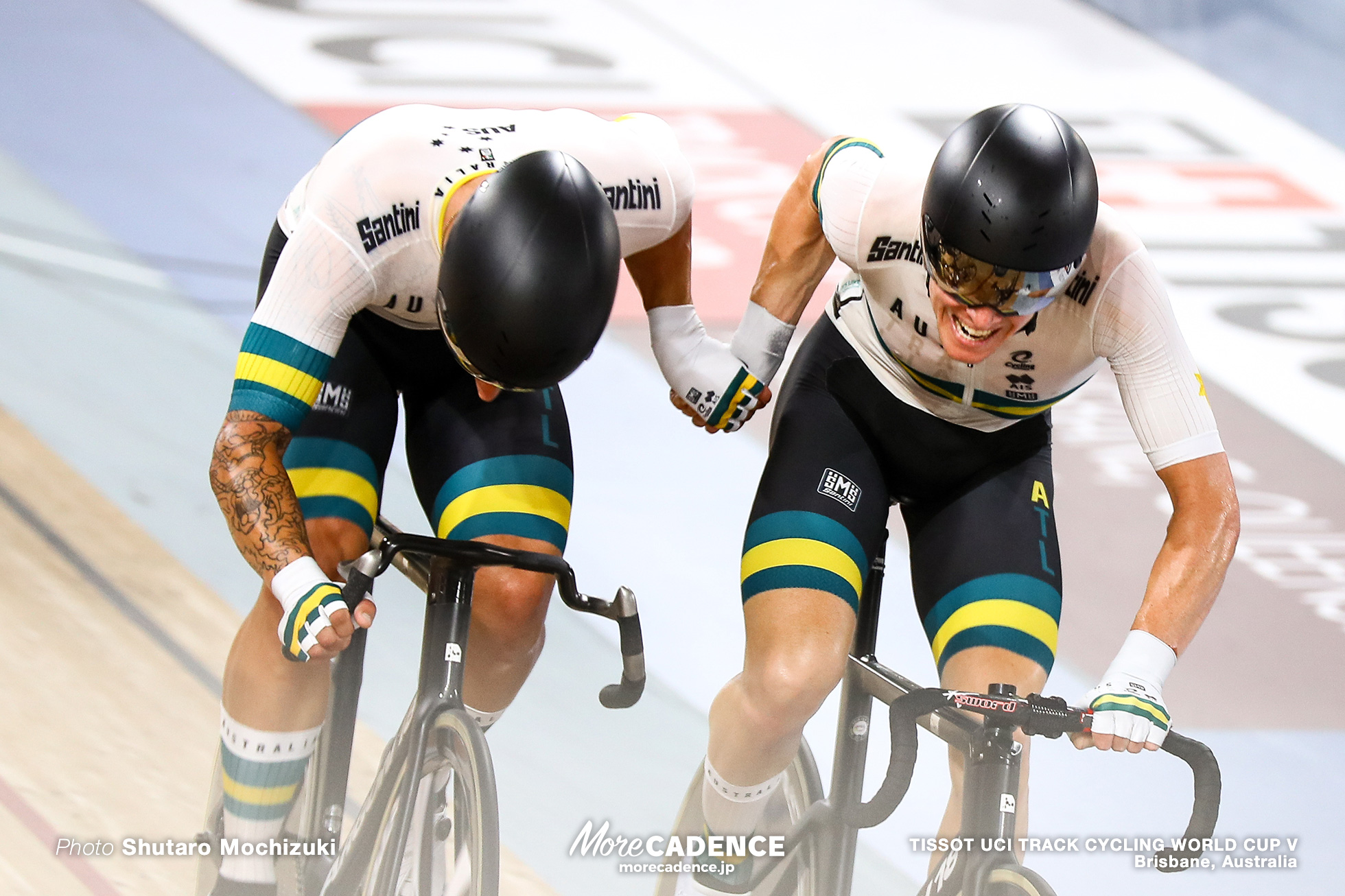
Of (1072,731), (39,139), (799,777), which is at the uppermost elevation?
(39,139)

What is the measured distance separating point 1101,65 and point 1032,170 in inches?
282

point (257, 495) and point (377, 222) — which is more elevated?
point (377, 222)

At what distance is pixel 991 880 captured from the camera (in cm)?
224

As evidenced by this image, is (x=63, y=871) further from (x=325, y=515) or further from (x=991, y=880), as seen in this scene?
(x=991, y=880)

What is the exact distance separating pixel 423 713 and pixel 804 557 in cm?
67

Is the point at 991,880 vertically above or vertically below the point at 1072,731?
below

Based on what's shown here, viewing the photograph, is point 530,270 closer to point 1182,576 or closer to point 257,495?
point 257,495

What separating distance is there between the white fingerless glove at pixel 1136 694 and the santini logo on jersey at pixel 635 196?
3.66 ft

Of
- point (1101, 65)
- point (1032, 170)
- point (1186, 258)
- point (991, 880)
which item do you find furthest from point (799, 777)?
point (1101, 65)

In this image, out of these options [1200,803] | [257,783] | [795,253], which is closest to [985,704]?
[1200,803]

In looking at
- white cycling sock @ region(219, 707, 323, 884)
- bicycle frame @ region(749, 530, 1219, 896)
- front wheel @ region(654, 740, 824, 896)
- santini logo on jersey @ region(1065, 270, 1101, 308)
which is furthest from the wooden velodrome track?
santini logo on jersey @ region(1065, 270, 1101, 308)

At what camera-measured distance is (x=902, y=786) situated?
7.03ft

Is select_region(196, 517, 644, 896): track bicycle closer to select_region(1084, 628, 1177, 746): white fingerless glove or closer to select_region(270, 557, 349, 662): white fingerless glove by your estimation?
select_region(270, 557, 349, 662): white fingerless glove

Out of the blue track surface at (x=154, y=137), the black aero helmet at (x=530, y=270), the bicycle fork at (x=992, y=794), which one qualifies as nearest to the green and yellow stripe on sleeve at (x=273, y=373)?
the black aero helmet at (x=530, y=270)
